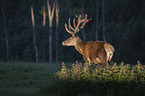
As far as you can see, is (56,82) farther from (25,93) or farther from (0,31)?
(0,31)

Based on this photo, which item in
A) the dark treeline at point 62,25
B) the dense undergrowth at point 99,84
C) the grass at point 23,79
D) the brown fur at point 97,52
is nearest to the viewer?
the dense undergrowth at point 99,84

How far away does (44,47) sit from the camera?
39781 millimetres

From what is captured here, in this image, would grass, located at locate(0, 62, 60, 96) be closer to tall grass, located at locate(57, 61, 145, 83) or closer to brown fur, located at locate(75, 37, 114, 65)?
tall grass, located at locate(57, 61, 145, 83)

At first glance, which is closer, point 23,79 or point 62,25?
point 23,79

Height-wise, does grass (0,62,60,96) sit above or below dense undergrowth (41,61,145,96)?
below

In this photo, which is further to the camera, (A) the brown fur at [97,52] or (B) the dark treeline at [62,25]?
(B) the dark treeline at [62,25]

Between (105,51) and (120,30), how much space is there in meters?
26.6

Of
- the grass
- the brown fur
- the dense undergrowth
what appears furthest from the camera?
the brown fur

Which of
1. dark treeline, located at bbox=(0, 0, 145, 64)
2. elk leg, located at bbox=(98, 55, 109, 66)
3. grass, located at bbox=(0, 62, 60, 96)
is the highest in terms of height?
dark treeline, located at bbox=(0, 0, 145, 64)

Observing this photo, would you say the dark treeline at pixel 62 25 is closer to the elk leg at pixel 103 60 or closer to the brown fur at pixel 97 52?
the brown fur at pixel 97 52

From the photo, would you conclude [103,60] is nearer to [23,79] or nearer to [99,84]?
[99,84]

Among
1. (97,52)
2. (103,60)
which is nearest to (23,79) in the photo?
(97,52)

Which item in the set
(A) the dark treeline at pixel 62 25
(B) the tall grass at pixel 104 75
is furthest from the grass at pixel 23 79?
(A) the dark treeline at pixel 62 25

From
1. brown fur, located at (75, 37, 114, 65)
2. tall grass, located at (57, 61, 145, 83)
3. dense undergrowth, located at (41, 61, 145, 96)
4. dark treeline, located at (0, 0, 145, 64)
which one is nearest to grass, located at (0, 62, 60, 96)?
dense undergrowth, located at (41, 61, 145, 96)
